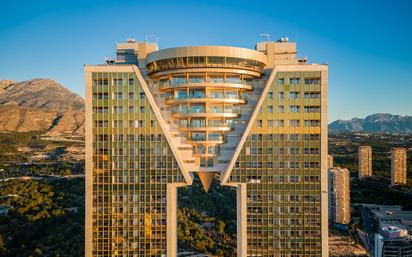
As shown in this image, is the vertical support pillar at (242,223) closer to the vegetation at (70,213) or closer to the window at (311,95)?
the window at (311,95)

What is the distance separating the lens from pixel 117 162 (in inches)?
1726

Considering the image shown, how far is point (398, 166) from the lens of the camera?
147 metres

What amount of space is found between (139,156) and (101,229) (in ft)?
32.8

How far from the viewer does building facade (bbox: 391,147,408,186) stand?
146 m

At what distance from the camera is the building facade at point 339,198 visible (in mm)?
113625

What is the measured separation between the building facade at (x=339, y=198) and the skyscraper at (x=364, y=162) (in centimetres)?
5192

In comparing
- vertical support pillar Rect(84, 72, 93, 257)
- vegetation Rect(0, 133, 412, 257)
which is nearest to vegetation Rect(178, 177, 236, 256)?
vegetation Rect(0, 133, 412, 257)

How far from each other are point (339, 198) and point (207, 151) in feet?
275

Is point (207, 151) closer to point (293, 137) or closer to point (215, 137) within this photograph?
point (215, 137)

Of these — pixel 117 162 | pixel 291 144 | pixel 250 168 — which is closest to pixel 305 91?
pixel 291 144

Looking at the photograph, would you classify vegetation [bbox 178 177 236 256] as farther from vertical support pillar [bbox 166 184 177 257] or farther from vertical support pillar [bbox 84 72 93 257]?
vertical support pillar [bbox 84 72 93 257]

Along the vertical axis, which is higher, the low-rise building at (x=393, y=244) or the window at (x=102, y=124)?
the window at (x=102, y=124)

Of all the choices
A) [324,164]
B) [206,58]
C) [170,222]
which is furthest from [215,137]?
[324,164]

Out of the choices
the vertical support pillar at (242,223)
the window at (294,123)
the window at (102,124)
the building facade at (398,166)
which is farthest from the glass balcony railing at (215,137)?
the building facade at (398,166)
